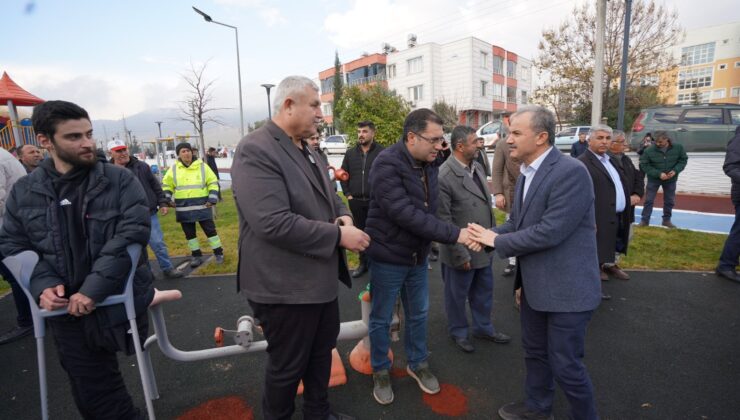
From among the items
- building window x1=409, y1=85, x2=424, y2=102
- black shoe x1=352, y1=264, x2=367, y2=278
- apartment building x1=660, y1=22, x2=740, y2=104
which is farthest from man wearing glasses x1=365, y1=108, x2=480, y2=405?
apartment building x1=660, y1=22, x2=740, y2=104

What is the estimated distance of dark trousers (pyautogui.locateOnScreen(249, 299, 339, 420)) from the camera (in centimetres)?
201

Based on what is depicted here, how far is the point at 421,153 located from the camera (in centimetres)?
260

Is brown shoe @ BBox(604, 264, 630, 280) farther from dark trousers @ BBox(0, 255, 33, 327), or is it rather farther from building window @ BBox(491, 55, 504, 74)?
building window @ BBox(491, 55, 504, 74)

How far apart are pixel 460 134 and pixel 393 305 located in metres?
1.59

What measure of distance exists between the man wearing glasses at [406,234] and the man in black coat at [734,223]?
14.3 feet

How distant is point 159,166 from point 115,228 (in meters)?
20.1

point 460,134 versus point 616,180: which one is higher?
point 460,134

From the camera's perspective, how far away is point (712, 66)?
46125mm

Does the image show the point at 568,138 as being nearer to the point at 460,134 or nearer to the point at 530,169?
the point at 460,134

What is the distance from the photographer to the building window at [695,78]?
154 ft

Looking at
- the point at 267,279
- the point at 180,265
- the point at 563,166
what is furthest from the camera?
the point at 180,265

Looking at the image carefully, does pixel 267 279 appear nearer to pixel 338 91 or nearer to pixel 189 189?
pixel 189 189

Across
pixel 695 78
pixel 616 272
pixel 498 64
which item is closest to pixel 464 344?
pixel 616 272

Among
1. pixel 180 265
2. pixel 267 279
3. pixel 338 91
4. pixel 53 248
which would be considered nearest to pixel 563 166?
pixel 267 279
